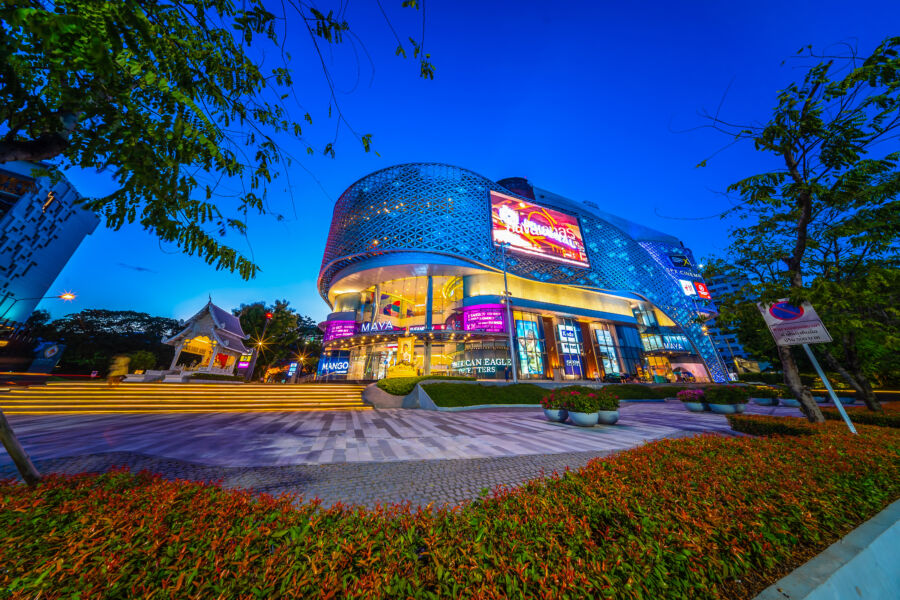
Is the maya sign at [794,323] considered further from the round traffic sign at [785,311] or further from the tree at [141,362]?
the tree at [141,362]

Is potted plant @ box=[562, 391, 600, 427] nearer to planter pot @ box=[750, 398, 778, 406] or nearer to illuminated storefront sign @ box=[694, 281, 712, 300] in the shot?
planter pot @ box=[750, 398, 778, 406]

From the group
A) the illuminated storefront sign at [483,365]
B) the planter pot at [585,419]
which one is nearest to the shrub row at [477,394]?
the planter pot at [585,419]

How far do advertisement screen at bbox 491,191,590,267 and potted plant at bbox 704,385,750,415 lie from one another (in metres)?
26.8

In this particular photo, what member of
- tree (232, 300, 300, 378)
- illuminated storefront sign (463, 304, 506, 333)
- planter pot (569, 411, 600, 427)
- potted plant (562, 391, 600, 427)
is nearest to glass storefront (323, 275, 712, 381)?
illuminated storefront sign (463, 304, 506, 333)

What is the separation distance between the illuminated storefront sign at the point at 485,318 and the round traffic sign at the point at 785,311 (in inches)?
888

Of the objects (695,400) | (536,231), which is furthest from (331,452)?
(536,231)

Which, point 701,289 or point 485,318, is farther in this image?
point 701,289

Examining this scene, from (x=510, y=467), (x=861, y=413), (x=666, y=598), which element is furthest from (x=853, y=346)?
(x=666, y=598)

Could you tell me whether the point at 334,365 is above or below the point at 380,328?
below

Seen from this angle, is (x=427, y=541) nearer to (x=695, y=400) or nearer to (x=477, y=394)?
(x=477, y=394)

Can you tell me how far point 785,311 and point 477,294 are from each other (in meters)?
29.2

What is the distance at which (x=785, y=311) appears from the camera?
24.1ft

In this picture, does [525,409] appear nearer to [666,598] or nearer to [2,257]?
[666,598]

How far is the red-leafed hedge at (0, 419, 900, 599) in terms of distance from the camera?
1.58 m
